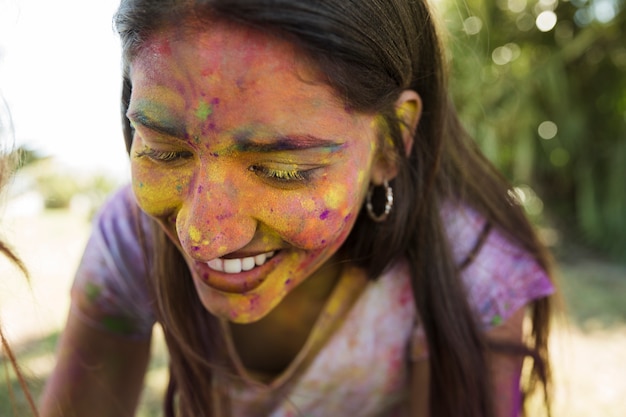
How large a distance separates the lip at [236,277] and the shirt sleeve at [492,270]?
52cm

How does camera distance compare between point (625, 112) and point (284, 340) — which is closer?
point (284, 340)

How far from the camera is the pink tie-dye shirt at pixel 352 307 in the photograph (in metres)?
1.50

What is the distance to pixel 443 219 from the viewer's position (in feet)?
4.92

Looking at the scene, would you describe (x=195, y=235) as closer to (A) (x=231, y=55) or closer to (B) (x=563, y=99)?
(A) (x=231, y=55)

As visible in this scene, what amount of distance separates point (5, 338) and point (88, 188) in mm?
4611

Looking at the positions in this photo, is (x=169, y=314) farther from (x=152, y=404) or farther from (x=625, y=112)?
(x=625, y=112)

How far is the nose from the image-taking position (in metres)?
0.99

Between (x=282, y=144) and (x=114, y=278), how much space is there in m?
0.74

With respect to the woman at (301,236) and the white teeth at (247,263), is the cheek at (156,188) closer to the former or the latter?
the woman at (301,236)

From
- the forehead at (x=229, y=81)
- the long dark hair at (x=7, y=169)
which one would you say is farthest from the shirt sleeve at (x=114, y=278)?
the forehead at (x=229, y=81)

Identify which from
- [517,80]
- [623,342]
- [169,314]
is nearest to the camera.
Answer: [169,314]

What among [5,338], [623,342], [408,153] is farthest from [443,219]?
[623,342]

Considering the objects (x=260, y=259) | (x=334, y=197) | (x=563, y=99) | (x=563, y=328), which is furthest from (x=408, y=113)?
(x=563, y=99)

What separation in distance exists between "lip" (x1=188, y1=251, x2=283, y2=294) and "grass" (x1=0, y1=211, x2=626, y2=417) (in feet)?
0.99
